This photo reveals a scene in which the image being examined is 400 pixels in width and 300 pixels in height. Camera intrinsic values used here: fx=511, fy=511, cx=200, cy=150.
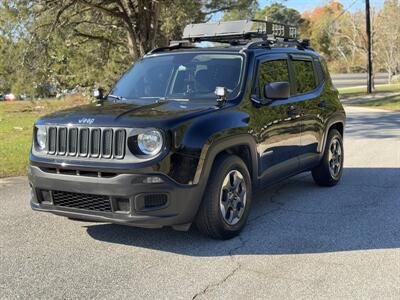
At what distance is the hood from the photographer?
452 cm

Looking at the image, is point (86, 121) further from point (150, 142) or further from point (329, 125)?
point (329, 125)

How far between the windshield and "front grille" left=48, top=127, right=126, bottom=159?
1.15 meters

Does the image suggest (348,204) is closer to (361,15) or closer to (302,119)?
(302,119)

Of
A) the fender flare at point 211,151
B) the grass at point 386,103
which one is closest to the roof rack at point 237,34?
the fender flare at point 211,151

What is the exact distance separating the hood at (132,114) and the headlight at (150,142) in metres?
0.08

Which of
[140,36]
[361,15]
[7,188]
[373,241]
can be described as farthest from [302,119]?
[361,15]

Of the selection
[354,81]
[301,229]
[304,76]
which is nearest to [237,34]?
[304,76]

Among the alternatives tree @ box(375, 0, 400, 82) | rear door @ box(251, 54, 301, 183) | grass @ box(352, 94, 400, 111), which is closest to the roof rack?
rear door @ box(251, 54, 301, 183)

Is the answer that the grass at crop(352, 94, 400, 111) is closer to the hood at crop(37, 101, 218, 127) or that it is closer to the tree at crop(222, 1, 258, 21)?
the tree at crop(222, 1, 258, 21)

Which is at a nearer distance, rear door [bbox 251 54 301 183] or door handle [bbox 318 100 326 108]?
rear door [bbox 251 54 301 183]

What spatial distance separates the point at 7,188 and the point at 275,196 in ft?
12.9

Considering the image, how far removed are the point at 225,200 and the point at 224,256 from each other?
615mm

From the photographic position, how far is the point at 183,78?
578 centimetres

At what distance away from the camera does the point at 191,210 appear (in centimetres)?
460
